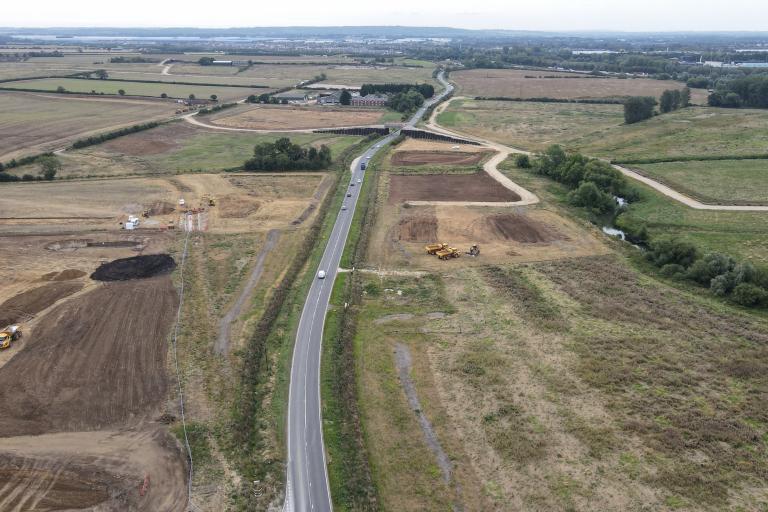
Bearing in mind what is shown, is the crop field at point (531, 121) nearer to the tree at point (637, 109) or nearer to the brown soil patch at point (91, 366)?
the tree at point (637, 109)

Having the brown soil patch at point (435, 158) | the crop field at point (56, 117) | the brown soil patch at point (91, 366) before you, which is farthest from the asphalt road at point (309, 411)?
the crop field at point (56, 117)

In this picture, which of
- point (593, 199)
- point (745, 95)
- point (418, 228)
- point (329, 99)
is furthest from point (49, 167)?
point (745, 95)

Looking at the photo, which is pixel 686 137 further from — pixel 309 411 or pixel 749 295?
pixel 309 411

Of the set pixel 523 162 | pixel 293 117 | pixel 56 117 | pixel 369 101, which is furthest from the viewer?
pixel 369 101

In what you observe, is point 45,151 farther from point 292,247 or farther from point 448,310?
point 448,310

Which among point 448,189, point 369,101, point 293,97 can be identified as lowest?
point 448,189

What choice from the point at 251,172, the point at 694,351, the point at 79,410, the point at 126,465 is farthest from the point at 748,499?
the point at 251,172

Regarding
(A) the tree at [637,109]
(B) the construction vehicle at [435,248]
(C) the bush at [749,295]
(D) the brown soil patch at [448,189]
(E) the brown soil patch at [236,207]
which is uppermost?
(A) the tree at [637,109]
